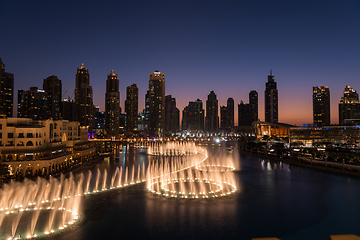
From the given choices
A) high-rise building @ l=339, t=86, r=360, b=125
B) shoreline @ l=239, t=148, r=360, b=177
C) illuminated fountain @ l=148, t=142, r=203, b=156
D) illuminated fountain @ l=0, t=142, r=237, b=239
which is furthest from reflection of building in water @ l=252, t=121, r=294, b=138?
illuminated fountain @ l=0, t=142, r=237, b=239

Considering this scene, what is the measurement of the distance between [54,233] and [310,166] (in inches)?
1964

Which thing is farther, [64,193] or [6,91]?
[6,91]

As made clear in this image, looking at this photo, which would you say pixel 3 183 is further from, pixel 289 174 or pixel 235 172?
pixel 289 174

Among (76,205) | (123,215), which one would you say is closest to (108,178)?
(76,205)

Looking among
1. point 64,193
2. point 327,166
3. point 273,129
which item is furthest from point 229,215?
point 273,129

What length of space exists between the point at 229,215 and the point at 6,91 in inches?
7219

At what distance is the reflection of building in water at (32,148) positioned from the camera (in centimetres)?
4097

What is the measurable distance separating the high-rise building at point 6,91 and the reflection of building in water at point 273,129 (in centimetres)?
16308

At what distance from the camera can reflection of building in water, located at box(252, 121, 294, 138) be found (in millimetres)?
160250

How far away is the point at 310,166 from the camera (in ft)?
169

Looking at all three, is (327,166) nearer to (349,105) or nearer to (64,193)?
(64,193)

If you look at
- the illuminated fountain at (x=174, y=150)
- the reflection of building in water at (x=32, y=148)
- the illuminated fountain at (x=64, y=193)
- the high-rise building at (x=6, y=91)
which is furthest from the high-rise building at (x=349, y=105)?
the high-rise building at (x=6, y=91)

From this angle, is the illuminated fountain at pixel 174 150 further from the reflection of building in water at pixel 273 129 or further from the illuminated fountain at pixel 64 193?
the reflection of building in water at pixel 273 129

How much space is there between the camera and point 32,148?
45.1 meters
